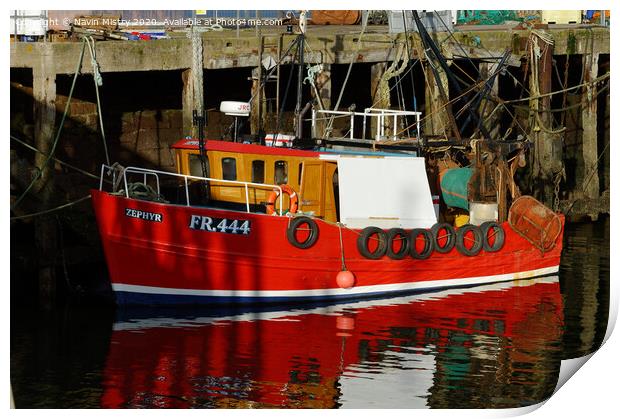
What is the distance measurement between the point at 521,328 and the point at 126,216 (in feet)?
18.9

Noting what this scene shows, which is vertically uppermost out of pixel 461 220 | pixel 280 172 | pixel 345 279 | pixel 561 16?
pixel 561 16

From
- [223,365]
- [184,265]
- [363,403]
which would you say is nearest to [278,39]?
[184,265]

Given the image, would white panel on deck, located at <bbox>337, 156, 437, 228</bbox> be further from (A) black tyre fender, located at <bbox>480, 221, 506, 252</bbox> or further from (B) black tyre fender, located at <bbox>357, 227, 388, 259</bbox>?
(A) black tyre fender, located at <bbox>480, 221, 506, 252</bbox>

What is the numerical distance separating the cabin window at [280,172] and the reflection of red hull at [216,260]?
1223 millimetres

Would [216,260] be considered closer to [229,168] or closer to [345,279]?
[229,168]

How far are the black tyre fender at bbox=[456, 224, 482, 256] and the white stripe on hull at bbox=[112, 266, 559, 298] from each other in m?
0.50

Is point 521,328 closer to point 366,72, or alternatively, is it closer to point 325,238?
point 325,238

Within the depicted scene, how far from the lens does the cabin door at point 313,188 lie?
19.7 m

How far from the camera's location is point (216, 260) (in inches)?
733

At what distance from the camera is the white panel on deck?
1966 centimetres

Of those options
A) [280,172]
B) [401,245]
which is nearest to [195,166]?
[280,172]

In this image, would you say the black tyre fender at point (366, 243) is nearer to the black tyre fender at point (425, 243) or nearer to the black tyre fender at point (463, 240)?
the black tyre fender at point (425, 243)

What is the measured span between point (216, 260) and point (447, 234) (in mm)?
3840

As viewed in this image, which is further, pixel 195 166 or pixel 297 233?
pixel 195 166
